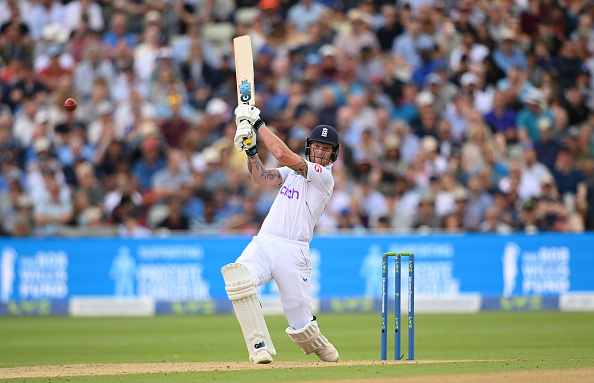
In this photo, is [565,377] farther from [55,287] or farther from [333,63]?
[333,63]

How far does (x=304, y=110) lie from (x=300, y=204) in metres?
8.27

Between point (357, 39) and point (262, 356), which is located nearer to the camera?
point (262, 356)

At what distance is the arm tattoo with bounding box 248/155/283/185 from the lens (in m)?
7.49

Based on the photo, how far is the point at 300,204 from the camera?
297 inches

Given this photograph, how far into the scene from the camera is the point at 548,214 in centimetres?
1424

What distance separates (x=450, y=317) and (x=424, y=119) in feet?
11.8

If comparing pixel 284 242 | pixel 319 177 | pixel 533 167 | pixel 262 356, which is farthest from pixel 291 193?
pixel 533 167

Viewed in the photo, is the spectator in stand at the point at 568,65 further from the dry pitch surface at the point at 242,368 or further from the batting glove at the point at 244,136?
the batting glove at the point at 244,136

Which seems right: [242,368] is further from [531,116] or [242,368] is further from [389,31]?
[389,31]

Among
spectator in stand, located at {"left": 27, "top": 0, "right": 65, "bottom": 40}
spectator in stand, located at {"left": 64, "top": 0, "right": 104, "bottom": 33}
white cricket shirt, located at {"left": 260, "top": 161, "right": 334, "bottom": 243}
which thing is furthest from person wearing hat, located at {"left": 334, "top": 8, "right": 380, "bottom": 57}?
white cricket shirt, located at {"left": 260, "top": 161, "right": 334, "bottom": 243}

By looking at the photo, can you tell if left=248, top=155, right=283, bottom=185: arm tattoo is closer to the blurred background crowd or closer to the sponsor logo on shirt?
the sponsor logo on shirt

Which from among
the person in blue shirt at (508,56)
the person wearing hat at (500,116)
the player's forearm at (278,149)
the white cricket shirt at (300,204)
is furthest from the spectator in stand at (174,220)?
the player's forearm at (278,149)

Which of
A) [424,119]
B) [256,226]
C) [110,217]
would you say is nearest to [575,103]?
[424,119]

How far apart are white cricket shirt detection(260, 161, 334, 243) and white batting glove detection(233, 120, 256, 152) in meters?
0.49
